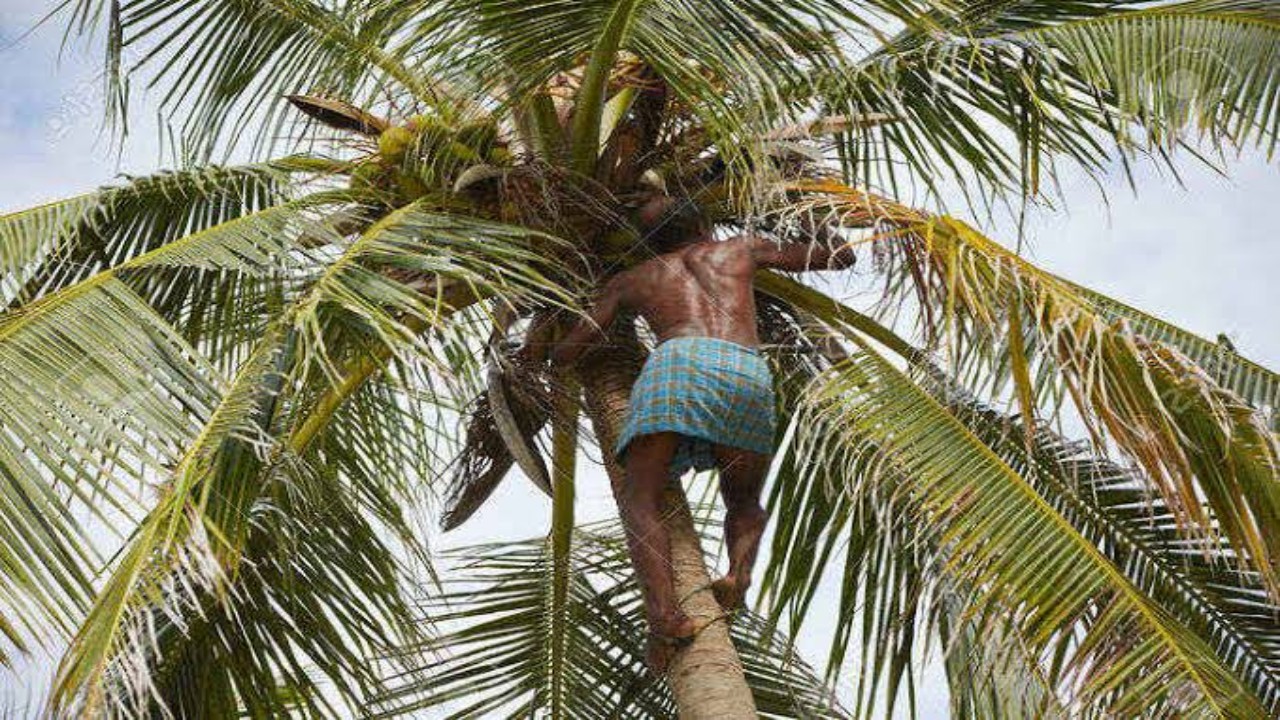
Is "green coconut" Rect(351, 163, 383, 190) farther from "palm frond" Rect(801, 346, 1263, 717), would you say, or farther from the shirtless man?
"palm frond" Rect(801, 346, 1263, 717)

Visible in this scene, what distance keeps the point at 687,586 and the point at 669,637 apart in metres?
0.19

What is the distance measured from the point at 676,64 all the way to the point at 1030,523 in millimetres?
1652

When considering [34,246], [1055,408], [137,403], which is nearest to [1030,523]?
[1055,408]

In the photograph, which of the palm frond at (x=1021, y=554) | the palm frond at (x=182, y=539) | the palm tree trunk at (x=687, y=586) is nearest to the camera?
the palm frond at (x=182, y=539)

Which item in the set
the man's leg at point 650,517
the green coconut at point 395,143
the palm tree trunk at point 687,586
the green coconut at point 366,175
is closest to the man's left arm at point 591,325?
the palm tree trunk at point 687,586

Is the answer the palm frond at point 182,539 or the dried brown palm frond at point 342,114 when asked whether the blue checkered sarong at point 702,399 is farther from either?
the dried brown palm frond at point 342,114

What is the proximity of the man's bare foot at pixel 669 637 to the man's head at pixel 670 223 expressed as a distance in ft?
4.27

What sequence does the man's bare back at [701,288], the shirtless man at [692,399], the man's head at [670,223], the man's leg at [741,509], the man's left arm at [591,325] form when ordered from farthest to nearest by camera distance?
the man's head at [670,223], the man's left arm at [591,325], the man's bare back at [701,288], the man's leg at [741,509], the shirtless man at [692,399]

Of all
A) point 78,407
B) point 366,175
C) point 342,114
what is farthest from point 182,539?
point 342,114

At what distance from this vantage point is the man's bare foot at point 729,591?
18.3 feet

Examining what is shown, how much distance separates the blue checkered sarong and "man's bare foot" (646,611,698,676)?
0.49 metres

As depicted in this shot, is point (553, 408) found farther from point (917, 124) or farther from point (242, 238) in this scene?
point (917, 124)

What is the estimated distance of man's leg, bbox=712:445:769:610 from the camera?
5652 millimetres

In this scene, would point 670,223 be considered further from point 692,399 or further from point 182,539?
point 182,539
